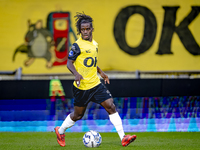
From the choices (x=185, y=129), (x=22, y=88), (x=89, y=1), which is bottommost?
(x=185, y=129)

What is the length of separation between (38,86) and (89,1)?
5.70m

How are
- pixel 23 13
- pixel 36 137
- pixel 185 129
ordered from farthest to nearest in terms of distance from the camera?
pixel 23 13, pixel 185 129, pixel 36 137

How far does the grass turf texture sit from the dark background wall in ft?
3.17

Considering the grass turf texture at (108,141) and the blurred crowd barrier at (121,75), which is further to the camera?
the blurred crowd barrier at (121,75)

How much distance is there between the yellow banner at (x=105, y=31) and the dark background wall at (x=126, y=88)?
4619 mm

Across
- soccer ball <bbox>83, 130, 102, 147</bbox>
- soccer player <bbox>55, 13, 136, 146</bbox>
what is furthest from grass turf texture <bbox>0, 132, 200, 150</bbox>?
soccer player <bbox>55, 13, 136, 146</bbox>

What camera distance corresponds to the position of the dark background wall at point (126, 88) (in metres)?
8.08

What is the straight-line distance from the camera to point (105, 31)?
1309 centimetres

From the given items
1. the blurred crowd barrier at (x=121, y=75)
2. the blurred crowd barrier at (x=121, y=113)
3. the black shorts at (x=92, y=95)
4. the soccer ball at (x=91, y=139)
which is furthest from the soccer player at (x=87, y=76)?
the blurred crowd barrier at (x=121, y=75)

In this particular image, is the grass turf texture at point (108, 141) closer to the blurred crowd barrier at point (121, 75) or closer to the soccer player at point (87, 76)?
the soccer player at point (87, 76)

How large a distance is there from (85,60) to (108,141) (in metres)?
1.62

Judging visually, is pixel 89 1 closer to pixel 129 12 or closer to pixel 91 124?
pixel 129 12

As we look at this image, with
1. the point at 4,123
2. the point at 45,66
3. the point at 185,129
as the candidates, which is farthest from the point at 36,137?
the point at 45,66

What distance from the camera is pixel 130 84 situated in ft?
27.2
